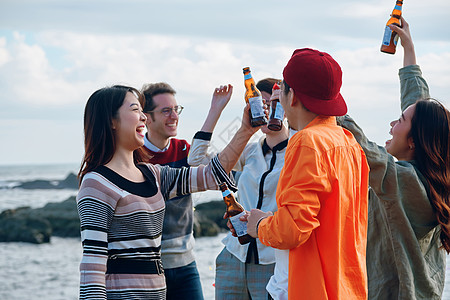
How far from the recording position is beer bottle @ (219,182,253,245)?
3.08m

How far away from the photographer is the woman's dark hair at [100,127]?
283 cm

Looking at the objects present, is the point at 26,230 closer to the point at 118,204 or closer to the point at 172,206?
the point at 172,206

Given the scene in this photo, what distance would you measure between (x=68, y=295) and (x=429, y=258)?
305 inches

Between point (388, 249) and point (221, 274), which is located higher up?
point (388, 249)

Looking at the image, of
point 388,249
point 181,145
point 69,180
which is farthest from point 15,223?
point 69,180

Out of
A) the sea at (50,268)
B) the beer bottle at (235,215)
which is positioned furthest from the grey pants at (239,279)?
the sea at (50,268)

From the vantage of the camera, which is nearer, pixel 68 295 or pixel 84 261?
pixel 84 261

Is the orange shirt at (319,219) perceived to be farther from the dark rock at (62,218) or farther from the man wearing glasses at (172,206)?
the dark rock at (62,218)

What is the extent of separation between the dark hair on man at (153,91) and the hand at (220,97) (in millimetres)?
638

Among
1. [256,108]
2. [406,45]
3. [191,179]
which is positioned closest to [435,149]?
[406,45]

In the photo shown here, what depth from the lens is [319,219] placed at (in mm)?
2449

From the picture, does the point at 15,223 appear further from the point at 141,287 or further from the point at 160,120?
the point at 141,287

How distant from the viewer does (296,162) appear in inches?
95.2

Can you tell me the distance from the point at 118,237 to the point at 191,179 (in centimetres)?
63
